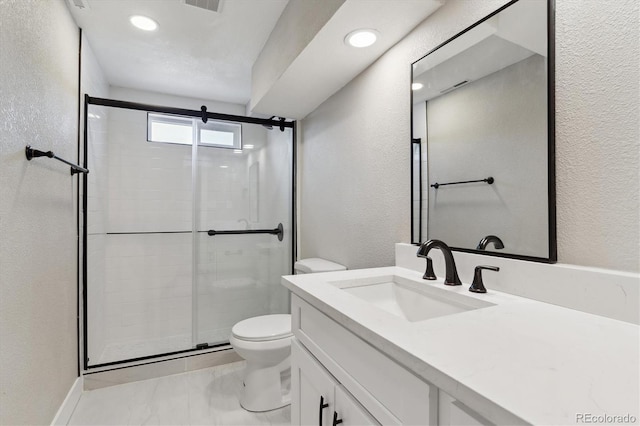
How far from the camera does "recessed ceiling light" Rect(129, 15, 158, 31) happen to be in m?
1.94

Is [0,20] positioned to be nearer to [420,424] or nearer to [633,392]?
[420,424]

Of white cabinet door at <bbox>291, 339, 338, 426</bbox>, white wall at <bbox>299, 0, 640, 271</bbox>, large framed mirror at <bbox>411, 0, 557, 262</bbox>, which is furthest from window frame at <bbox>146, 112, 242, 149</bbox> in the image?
white cabinet door at <bbox>291, 339, 338, 426</bbox>

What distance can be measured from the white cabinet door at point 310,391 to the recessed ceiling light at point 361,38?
1360 mm

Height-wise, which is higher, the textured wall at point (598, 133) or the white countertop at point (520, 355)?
the textured wall at point (598, 133)

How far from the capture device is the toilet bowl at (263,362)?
1771 mm

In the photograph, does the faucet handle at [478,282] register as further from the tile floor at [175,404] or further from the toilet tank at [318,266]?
the tile floor at [175,404]

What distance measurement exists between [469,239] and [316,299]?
63cm

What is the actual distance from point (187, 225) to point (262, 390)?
5.41 feet

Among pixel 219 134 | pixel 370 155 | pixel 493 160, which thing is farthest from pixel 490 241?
pixel 219 134

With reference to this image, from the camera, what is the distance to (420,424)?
0.56 metres

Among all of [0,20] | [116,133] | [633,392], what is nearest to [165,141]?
[116,133]

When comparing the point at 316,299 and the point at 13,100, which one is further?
the point at 13,100

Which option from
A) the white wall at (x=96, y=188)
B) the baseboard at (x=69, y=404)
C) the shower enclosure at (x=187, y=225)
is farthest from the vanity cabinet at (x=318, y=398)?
the white wall at (x=96, y=188)

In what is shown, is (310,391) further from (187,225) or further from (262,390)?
(187,225)
